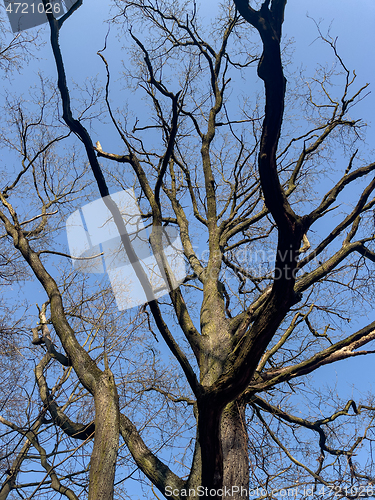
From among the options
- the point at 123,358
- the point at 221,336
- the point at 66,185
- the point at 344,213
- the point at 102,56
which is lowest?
the point at 123,358

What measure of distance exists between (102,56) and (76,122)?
2.65 feet

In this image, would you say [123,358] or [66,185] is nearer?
[123,358]

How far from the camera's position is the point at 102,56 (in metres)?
3.19

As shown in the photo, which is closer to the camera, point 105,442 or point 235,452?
point 105,442

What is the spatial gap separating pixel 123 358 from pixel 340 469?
258 centimetres

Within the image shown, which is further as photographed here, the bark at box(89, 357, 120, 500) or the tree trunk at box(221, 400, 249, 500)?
the tree trunk at box(221, 400, 249, 500)

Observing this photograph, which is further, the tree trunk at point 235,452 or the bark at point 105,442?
the tree trunk at point 235,452

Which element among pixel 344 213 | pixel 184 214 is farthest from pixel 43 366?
pixel 344 213

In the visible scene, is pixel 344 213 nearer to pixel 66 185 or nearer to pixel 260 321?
pixel 260 321

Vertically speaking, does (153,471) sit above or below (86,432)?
below

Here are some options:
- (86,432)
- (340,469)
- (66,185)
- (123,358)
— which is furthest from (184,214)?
(340,469)

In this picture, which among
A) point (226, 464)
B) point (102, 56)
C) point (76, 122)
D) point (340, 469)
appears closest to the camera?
point (226, 464)

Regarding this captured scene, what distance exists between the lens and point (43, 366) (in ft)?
11.2

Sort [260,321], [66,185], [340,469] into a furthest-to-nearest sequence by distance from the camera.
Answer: [66,185]
[340,469]
[260,321]
